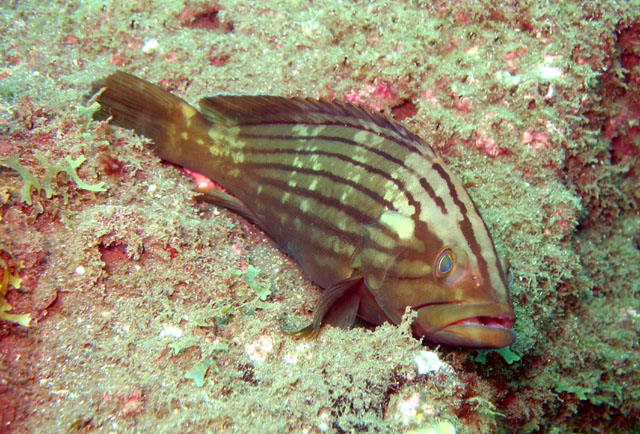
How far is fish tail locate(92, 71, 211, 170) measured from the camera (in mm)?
3635

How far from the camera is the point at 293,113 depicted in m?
3.46

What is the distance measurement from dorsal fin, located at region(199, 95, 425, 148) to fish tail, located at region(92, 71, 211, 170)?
0.20 m

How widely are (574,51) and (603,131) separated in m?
1.10

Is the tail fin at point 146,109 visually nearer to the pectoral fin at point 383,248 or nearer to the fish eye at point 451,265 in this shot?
the pectoral fin at point 383,248

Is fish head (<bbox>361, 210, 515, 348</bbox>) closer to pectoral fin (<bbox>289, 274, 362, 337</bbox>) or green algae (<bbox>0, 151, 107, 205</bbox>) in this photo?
pectoral fin (<bbox>289, 274, 362, 337</bbox>)

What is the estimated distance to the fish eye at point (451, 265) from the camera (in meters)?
2.37

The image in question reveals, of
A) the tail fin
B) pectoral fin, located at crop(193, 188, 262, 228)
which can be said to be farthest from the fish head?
the tail fin

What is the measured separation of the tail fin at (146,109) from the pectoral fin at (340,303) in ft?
6.93

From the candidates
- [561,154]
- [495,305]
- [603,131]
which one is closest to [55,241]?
[495,305]

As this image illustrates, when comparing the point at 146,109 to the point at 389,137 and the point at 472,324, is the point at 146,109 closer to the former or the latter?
the point at 389,137

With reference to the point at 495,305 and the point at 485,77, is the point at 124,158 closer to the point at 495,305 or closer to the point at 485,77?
the point at 495,305

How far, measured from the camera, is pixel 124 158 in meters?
3.22

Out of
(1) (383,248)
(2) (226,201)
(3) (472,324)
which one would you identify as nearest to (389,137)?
(1) (383,248)

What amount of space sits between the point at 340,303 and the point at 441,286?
789 millimetres
